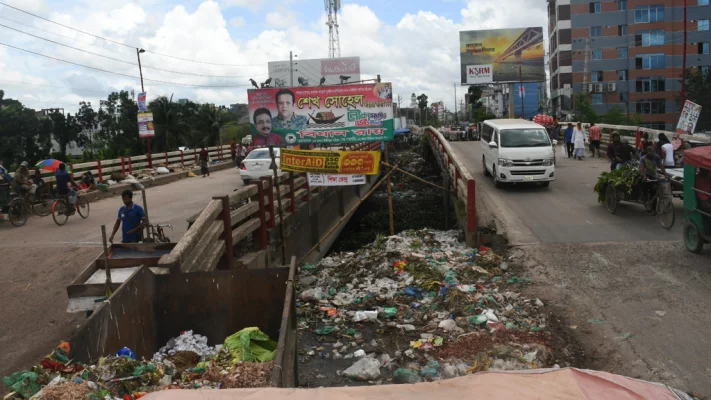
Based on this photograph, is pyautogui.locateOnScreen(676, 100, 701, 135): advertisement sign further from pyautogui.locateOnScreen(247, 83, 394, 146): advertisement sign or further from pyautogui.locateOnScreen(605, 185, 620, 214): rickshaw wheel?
pyautogui.locateOnScreen(247, 83, 394, 146): advertisement sign

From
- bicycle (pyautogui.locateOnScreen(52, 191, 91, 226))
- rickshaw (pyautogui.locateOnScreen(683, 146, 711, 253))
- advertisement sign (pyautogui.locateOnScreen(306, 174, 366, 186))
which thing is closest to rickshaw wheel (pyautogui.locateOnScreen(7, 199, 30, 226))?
bicycle (pyautogui.locateOnScreen(52, 191, 91, 226))

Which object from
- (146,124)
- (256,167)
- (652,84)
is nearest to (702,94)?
(652,84)

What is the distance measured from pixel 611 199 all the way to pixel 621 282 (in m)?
5.00

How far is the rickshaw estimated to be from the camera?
967 centimetres

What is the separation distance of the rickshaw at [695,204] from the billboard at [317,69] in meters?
58.9

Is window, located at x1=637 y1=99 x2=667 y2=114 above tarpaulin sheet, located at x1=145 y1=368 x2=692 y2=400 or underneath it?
above

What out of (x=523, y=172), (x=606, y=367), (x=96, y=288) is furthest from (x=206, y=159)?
(x=606, y=367)

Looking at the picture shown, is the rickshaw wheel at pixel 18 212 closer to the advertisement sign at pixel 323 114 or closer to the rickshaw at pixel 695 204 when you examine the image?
the advertisement sign at pixel 323 114

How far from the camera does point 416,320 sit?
27.6 feet

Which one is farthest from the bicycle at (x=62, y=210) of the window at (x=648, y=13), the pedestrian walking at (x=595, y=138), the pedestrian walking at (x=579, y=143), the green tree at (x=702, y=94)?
the window at (x=648, y=13)

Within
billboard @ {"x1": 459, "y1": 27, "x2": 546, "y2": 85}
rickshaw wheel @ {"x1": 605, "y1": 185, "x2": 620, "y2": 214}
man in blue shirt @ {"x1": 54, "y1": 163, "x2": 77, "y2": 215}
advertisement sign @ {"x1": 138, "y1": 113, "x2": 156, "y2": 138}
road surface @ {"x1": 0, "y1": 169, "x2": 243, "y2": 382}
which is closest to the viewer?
road surface @ {"x1": 0, "y1": 169, "x2": 243, "y2": 382}

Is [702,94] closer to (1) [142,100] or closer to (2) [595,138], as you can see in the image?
(2) [595,138]

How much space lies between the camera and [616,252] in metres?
10.8

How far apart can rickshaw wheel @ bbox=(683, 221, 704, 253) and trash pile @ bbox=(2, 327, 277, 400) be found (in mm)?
7915
